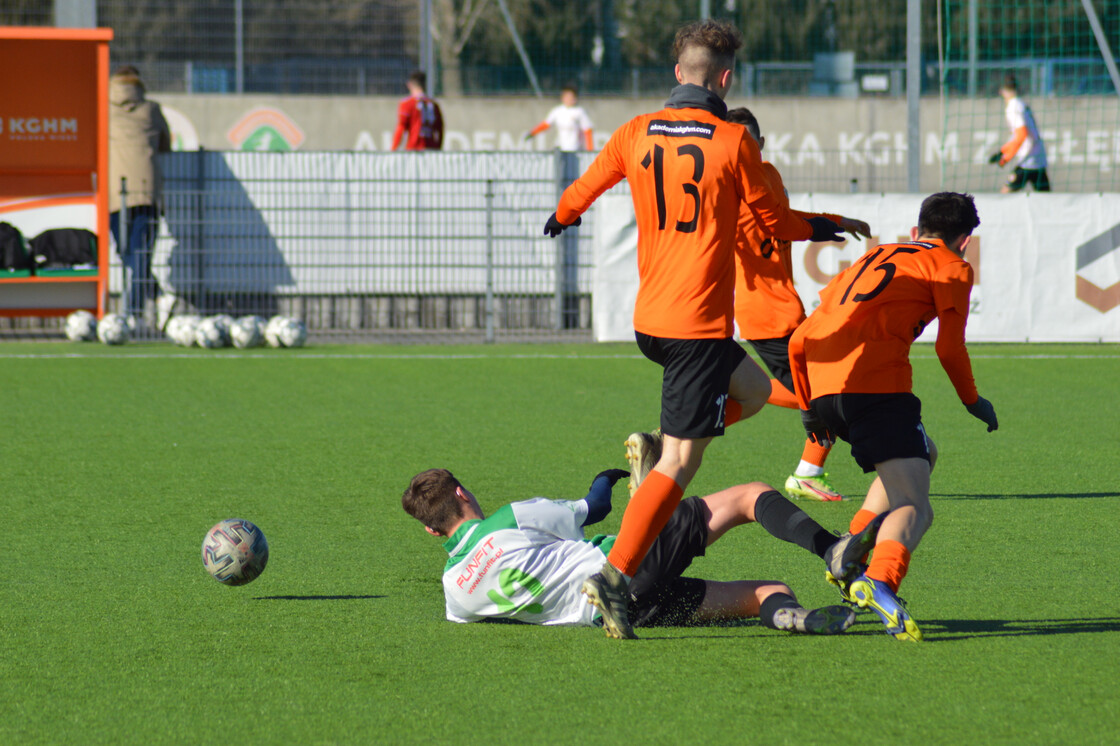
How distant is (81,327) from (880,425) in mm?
11678

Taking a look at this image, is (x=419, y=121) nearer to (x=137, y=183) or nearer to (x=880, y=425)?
(x=137, y=183)

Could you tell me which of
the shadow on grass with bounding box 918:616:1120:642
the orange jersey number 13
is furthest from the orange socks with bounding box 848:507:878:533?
the orange jersey number 13

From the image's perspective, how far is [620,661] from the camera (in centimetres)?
393

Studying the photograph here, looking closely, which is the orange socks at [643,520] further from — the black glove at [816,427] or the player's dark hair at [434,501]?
the black glove at [816,427]

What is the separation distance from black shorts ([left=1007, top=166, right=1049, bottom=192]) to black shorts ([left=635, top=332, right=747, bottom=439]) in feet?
41.5

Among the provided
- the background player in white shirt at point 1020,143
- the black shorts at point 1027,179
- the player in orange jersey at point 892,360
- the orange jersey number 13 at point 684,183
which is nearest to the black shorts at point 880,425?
the player in orange jersey at point 892,360

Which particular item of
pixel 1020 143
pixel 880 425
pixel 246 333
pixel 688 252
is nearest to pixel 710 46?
pixel 688 252

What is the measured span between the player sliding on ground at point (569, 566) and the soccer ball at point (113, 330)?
1034 centimetres

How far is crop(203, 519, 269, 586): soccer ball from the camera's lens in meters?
4.73

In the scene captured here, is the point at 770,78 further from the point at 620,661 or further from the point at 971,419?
the point at 620,661

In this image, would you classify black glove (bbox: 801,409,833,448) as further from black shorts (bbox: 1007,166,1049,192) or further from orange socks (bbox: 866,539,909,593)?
black shorts (bbox: 1007,166,1049,192)

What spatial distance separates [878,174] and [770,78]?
300 centimetres

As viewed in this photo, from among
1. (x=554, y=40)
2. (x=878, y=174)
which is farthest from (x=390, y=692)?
(x=554, y=40)

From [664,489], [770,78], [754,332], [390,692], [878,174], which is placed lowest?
[390,692]
